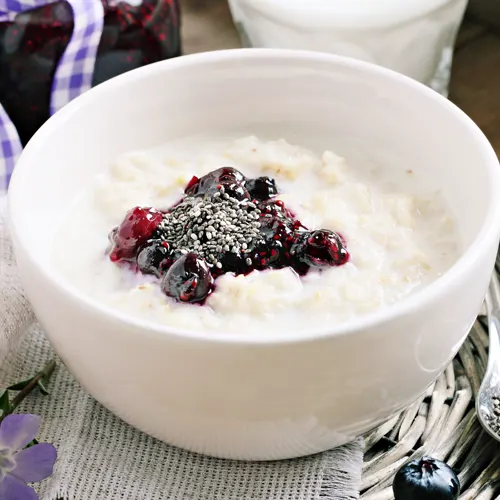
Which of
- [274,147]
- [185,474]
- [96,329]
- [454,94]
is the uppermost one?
[96,329]

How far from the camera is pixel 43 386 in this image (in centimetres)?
130

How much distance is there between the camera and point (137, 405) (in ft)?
3.55

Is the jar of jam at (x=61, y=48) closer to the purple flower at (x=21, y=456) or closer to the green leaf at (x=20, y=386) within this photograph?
the green leaf at (x=20, y=386)

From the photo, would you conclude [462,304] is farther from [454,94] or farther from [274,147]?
[454,94]

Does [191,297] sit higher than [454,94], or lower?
higher

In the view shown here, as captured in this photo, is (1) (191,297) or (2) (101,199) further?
(2) (101,199)

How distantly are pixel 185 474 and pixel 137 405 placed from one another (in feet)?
0.49

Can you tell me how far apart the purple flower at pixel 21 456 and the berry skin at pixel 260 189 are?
459mm

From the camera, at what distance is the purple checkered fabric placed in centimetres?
176

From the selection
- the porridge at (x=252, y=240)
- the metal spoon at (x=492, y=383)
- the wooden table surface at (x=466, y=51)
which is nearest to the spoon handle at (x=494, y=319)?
the metal spoon at (x=492, y=383)

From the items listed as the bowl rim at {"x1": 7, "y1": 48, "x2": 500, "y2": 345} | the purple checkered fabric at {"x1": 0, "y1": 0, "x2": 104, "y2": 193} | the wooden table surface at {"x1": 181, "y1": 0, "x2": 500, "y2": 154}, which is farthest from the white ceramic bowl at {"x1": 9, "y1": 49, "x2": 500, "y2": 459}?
the wooden table surface at {"x1": 181, "y1": 0, "x2": 500, "y2": 154}

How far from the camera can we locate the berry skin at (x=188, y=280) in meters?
1.15

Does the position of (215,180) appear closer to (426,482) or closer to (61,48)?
(426,482)

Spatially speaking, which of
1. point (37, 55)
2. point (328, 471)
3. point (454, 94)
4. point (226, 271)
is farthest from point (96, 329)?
point (454, 94)
